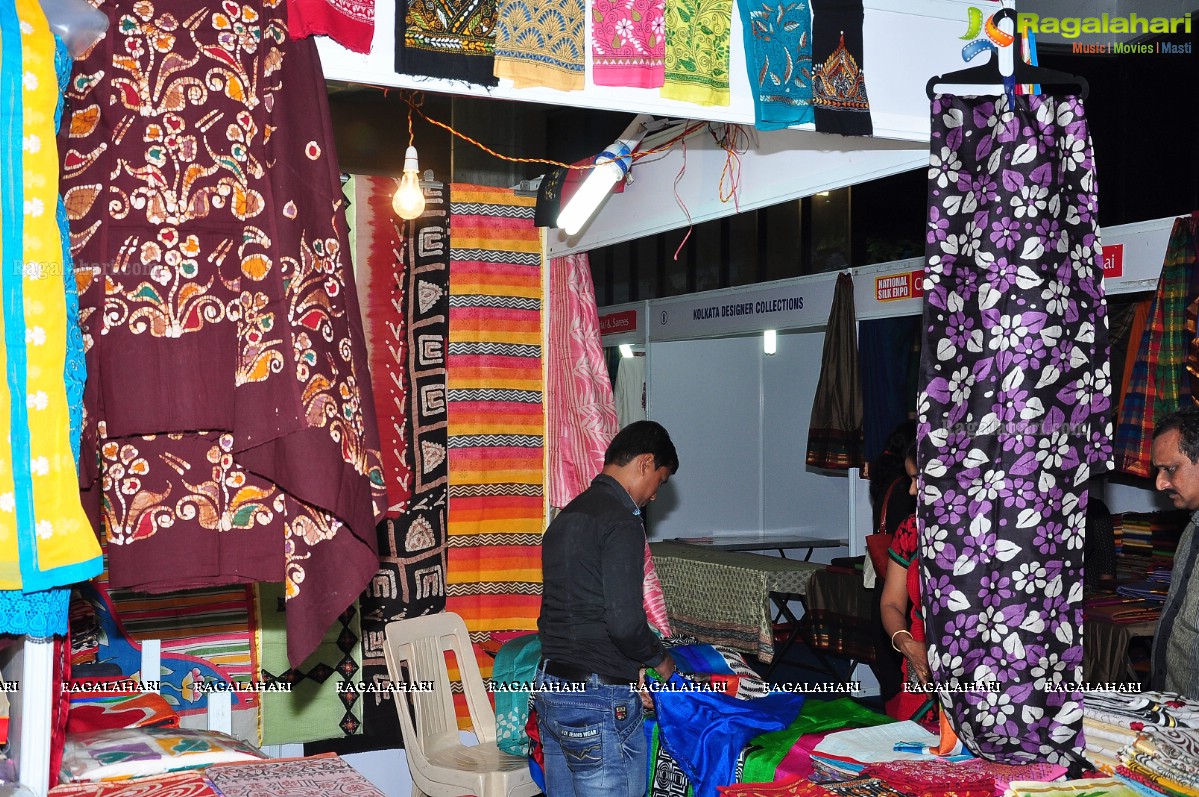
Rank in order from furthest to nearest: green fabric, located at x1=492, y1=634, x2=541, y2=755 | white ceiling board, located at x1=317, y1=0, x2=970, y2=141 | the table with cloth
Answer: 1. the table with cloth
2. green fabric, located at x1=492, y1=634, x2=541, y2=755
3. white ceiling board, located at x1=317, y1=0, x2=970, y2=141

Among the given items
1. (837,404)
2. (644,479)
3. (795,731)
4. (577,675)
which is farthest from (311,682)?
(837,404)

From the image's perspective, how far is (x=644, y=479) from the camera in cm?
351

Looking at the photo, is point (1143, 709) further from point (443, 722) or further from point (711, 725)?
point (443, 722)

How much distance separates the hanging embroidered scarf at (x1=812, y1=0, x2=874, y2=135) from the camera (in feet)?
9.30

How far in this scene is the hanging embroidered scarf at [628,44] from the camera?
2561 mm

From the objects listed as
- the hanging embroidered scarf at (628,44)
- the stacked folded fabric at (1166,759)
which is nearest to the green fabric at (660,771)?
the stacked folded fabric at (1166,759)

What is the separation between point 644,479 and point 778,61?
1370 millimetres

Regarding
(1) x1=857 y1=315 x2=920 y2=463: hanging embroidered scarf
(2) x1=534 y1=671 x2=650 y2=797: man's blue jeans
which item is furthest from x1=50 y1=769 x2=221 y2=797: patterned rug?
(1) x1=857 y1=315 x2=920 y2=463: hanging embroidered scarf

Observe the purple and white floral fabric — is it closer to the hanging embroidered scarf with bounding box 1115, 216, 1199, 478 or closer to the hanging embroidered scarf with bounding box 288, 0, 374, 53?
the hanging embroidered scarf with bounding box 288, 0, 374, 53

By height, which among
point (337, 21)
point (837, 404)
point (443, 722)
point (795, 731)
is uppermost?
point (337, 21)

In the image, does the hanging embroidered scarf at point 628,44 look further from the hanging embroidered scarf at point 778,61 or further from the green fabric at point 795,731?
the green fabric at point 795,731

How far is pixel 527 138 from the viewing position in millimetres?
5438

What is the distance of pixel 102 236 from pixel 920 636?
8.19 feet

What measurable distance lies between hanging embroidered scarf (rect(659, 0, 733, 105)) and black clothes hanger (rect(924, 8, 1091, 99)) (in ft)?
1.76
